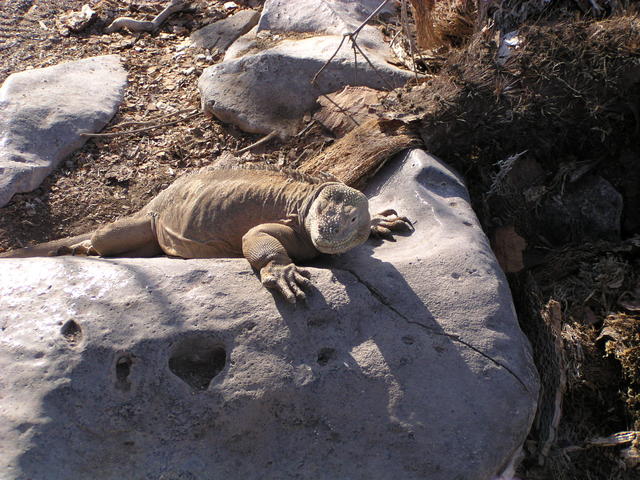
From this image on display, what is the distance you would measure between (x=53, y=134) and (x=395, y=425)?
462cm

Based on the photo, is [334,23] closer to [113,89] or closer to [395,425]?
[113,89]

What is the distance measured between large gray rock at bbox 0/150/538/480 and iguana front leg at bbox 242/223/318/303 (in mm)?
82

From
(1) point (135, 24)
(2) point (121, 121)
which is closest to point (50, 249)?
(2) point (121, 121)

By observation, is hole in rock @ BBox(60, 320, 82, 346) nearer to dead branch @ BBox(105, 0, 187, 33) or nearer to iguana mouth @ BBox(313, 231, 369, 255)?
iguana mouth @ BBox(313, 231, 369, 255)

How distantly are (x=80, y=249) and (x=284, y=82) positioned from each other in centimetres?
258

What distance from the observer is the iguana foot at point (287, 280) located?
10.4 feet

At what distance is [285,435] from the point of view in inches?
116

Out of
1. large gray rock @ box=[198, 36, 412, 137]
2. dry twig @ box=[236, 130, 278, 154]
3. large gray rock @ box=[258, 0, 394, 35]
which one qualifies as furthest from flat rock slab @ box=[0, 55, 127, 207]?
large gray rock @ box=[258, 0, 394, 35]

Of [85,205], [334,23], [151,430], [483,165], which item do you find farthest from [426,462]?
[334,23]

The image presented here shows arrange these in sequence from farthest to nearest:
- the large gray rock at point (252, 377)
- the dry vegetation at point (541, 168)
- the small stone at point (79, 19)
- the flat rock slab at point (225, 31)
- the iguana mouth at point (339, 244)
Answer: the small stone at point (79, 19)
the flat rock slab at point (225, 31)
the dry vegetation at point (541, 168)
the iguana mouth at point (339, 244)
the large gray rock at point (252, 377)

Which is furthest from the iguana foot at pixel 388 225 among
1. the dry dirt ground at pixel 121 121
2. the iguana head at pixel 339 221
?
the dry dirt ground at pixel 121 121

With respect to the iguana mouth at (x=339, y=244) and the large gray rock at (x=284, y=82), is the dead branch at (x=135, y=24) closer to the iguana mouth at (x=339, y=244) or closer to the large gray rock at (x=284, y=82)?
the large gray rock at (x=284, y=82)

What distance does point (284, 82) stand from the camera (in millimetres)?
6059

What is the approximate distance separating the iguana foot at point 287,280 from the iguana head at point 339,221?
0.22 metres
